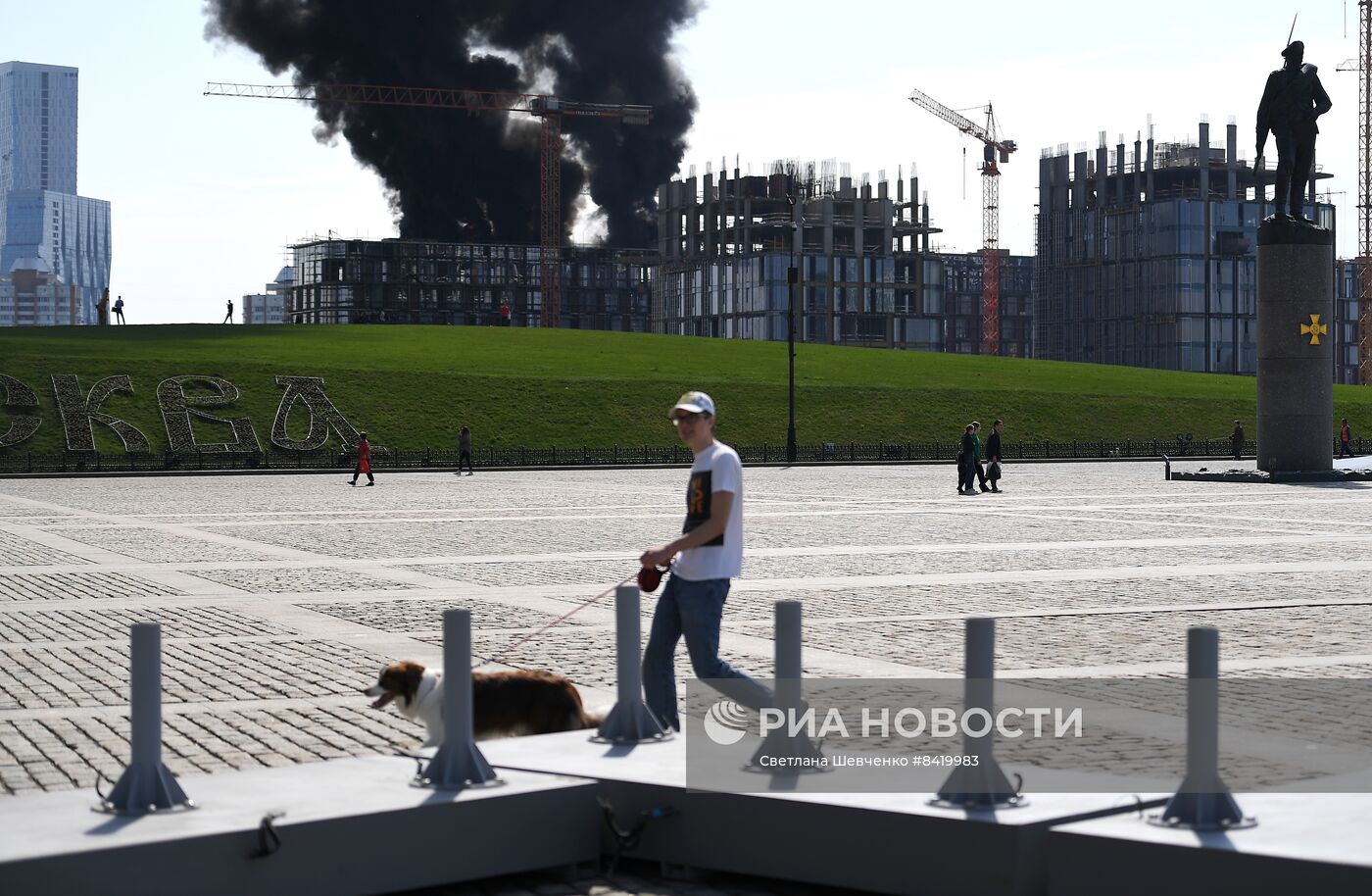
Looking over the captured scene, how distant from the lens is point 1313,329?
3847cm

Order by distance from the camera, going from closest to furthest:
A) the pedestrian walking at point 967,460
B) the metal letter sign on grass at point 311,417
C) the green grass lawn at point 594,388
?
the pedestrian walking at point 967,460, the metal letter sign on grass at point 311,417, the green grass lawn at point 594,388

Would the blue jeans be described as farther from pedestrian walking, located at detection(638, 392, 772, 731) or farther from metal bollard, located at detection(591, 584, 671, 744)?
metal bollard, located at detection(591, 584, 671, 744)

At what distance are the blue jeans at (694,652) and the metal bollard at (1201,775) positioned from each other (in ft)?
7.67

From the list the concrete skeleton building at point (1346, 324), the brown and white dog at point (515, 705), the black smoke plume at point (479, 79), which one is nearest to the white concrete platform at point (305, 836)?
the brown and white dog at point (515, 705)

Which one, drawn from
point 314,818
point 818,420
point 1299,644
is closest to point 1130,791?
point 314,818

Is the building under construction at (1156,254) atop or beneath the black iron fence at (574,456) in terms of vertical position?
atop

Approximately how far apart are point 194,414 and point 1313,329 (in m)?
36.8

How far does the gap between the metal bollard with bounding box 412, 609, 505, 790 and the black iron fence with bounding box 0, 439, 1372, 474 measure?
1769 inches

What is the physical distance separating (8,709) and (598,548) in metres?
11.2

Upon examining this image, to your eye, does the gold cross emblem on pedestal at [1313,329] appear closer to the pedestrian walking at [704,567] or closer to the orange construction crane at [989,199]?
the pedestrian walking at [704,567]

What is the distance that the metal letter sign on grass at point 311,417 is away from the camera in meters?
57.0

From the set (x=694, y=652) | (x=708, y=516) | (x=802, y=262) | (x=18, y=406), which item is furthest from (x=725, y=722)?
(x=802, y=262)

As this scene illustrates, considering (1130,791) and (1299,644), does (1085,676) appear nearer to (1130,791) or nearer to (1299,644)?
(1299,644)

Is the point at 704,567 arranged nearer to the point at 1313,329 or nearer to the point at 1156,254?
the point at 1313,329
